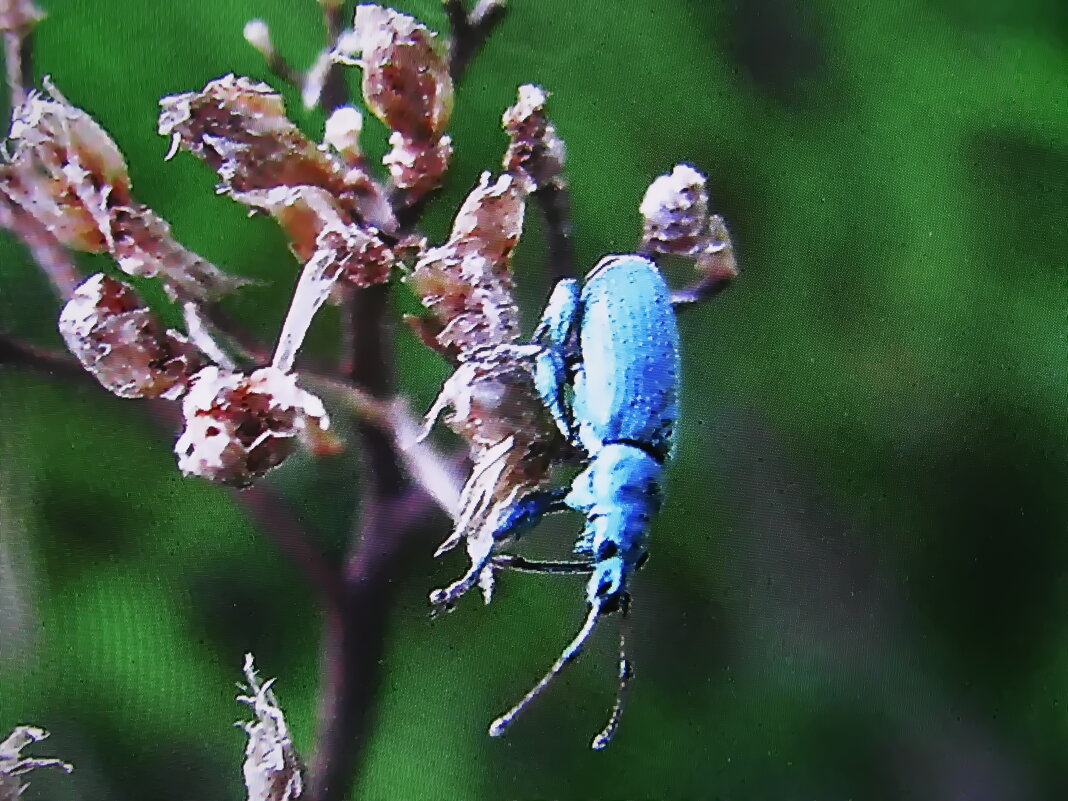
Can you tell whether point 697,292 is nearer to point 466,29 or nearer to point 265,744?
point 466,29

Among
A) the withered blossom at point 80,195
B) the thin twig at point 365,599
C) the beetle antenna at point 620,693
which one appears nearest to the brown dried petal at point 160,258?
the withered blossom at point 80,195

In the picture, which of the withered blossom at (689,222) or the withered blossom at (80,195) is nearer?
the withered blossom at (80,195)

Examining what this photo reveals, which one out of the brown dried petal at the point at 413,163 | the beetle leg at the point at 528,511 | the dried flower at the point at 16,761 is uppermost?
the brown dried petal at the point at 413,163

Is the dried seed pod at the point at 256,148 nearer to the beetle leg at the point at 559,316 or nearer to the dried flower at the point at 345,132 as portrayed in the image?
the dried flower at the point at 345,132

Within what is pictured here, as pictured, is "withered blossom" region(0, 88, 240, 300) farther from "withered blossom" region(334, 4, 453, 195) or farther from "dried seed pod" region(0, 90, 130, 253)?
"withered blossom" region(334, 4, 453, 195)

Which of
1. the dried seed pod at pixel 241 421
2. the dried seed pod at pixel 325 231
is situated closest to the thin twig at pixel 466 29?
the dried seed pod at pixel 325 231

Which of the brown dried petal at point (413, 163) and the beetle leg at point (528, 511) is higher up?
the brown dried petal at point (413, 163)

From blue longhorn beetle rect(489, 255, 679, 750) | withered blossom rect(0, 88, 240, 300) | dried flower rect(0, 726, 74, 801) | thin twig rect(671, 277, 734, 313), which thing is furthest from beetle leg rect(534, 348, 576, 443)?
dried flower rect(0, 726, 74, 801)
